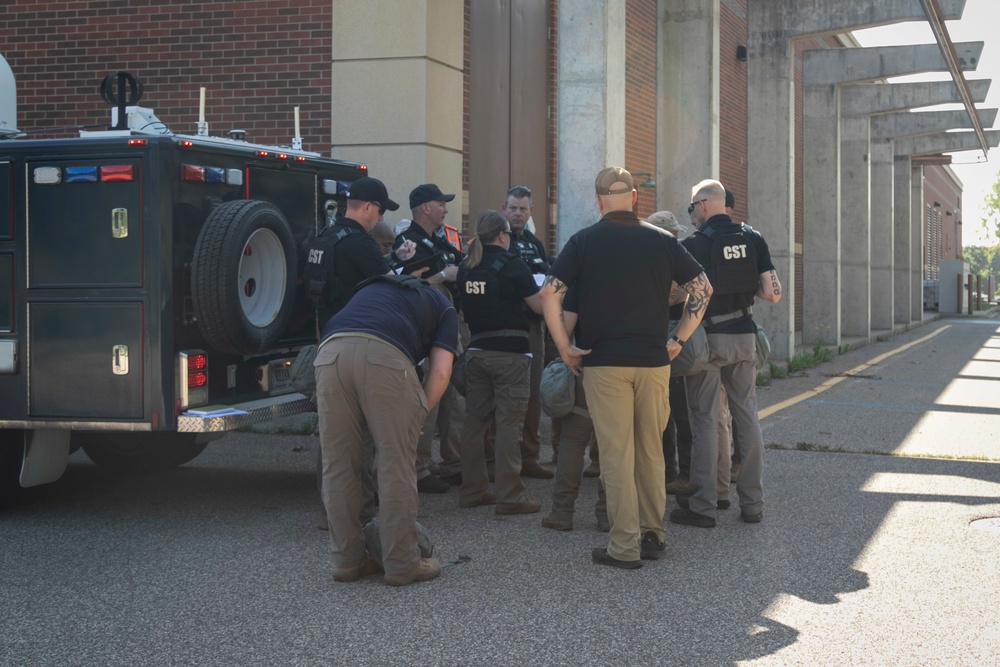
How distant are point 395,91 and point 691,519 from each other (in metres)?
5.66

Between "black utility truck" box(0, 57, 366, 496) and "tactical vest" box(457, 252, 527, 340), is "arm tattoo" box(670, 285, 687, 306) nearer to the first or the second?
"tactical vest" box(457, 252, 527, 340)

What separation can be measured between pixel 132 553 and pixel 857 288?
77.9 feet

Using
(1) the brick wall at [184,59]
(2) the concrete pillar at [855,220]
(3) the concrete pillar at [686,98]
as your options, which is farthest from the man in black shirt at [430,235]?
(2) the concrete pillar at [855,220]

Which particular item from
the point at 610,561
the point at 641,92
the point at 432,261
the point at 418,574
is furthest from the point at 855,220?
the point at 418,574

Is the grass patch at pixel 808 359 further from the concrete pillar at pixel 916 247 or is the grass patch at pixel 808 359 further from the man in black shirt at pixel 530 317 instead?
the concrete pillar at pixel 916 247

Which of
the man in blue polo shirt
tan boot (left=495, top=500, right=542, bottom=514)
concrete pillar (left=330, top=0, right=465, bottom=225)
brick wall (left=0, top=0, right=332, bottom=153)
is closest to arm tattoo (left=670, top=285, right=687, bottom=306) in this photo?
tan boot (left=495, top=500, right=542, bottom=514)

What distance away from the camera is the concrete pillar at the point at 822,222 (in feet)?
80.1

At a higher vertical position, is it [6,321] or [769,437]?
[6,321]

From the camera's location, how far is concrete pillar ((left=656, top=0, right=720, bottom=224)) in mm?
17234

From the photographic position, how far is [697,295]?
6.57 meters

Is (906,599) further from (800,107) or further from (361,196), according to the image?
(800,107)

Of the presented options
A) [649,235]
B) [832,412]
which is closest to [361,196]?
[649,235]

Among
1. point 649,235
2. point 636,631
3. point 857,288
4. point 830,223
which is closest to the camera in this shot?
point 636,631

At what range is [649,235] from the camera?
21.0 feet
